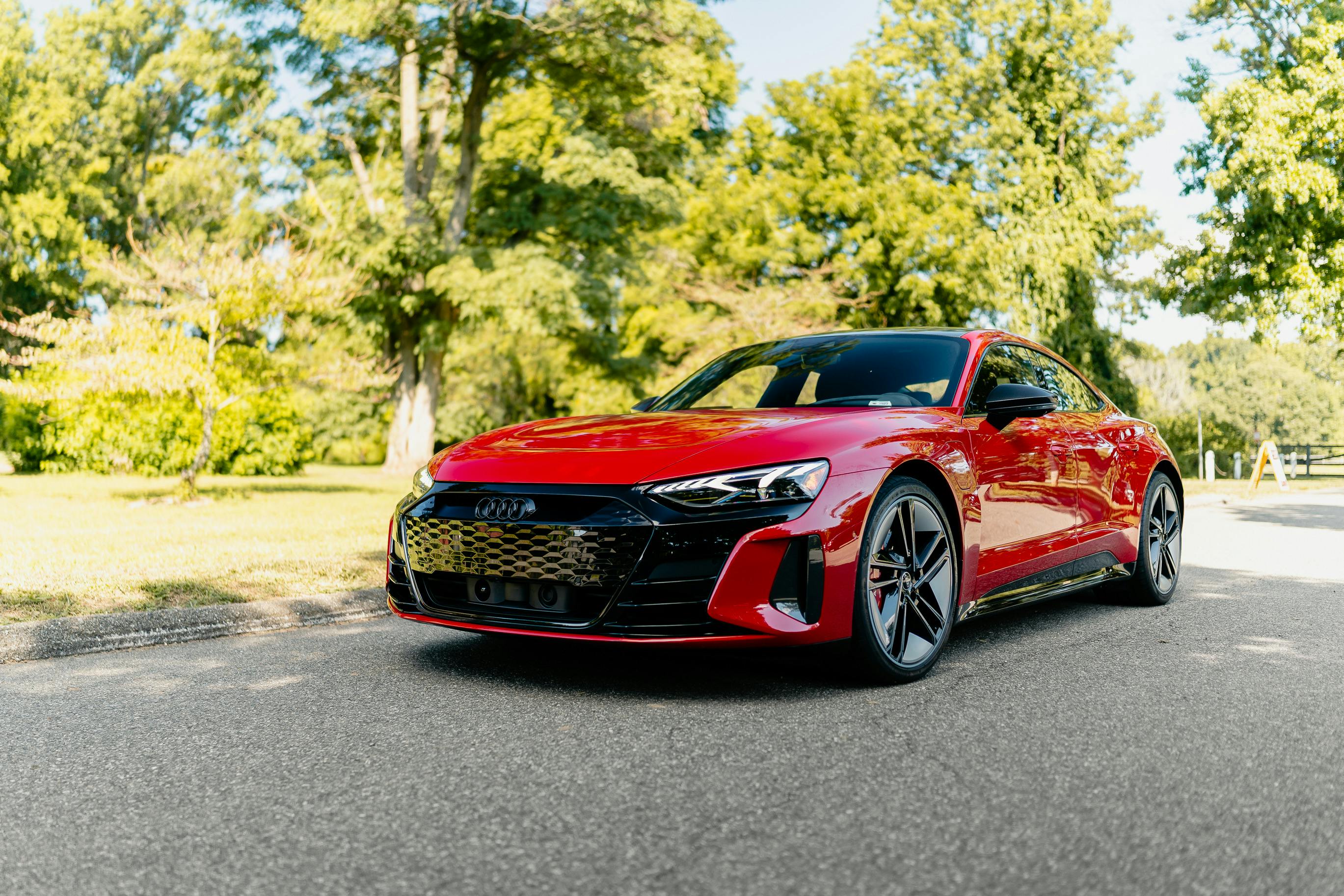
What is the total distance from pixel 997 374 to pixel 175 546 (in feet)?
22.5

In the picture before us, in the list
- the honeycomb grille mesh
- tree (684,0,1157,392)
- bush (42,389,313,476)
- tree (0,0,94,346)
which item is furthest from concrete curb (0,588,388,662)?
tree (0,0,94,346)

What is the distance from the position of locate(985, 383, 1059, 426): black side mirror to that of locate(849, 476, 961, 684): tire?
651 mm

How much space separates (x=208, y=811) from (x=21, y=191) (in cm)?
4136

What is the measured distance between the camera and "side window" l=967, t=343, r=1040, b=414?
5387mm

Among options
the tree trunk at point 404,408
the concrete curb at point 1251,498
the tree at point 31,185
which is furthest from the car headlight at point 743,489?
the tree at point 31,185

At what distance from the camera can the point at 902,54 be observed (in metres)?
35.4

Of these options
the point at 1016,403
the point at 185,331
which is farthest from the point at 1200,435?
the point at 1016,403

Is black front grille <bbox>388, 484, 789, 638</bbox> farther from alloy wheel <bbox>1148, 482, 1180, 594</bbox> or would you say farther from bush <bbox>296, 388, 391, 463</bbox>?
bush <bbox>296, 388, 391, 463</bbox>

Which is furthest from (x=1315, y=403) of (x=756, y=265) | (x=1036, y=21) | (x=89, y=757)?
(x=89, y=757)

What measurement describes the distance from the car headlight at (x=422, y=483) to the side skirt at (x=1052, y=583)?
2.26 meters

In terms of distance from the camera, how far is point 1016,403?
5199 mm

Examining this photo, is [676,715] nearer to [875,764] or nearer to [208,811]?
[875,764]

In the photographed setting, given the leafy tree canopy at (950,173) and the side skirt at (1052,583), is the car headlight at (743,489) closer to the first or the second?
the side skirt at (1052,583)

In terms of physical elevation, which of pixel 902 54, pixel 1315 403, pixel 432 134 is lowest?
pixel 1315 403
